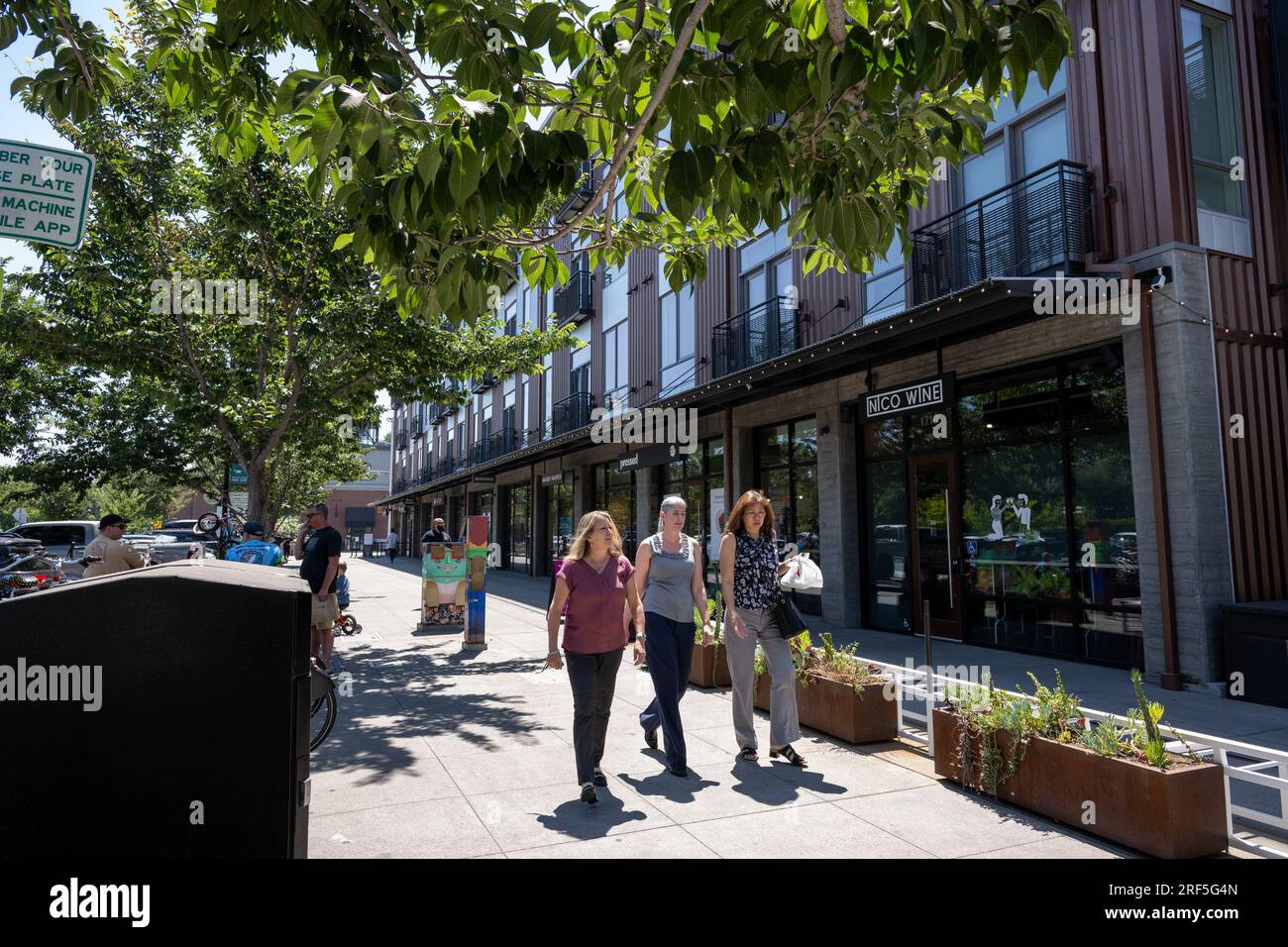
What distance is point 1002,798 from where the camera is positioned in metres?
4.82

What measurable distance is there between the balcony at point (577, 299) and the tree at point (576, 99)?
756 inches

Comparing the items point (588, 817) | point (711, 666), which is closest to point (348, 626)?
point (711, 666)

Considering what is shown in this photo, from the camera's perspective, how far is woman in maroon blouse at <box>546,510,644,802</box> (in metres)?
5.02

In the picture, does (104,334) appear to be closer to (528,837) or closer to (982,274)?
(528,837)

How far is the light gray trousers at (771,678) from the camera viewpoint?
5.75 metres

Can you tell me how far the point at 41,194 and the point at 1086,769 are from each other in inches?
243

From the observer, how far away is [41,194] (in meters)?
4.22

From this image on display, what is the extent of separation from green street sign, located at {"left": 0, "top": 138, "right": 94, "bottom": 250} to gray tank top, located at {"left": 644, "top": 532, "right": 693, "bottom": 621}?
12.3 feet

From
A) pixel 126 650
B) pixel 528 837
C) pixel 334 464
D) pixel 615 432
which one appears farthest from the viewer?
pixel 334 464

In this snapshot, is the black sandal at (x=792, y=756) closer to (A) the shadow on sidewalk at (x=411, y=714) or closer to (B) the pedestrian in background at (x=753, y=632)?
(B) the pedestrian in background at (x=753, y=632)

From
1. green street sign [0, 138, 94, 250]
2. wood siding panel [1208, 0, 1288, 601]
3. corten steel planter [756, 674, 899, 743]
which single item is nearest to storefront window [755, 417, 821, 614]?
wood siding panel [1208, 0, 1288, 601]

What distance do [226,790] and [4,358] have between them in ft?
65.6

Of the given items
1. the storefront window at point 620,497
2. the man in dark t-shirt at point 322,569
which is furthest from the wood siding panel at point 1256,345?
the storefront window at point 620,497
